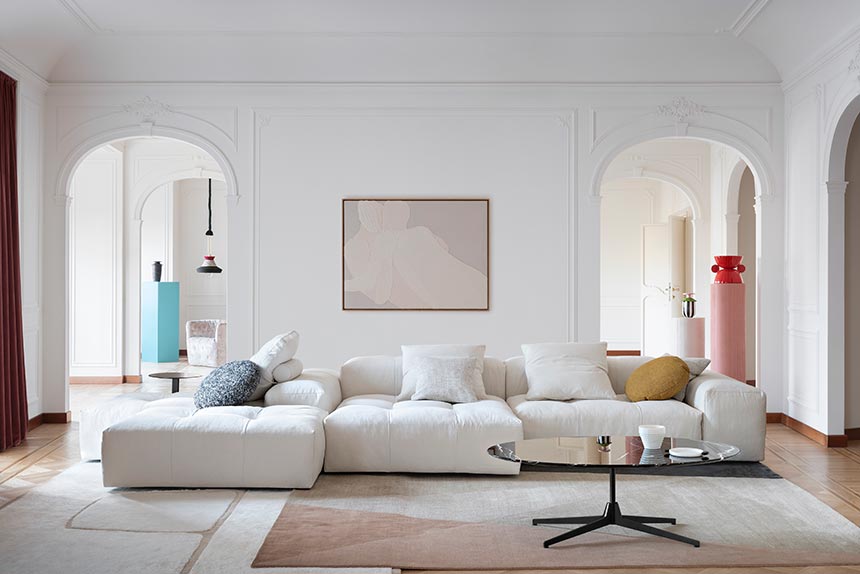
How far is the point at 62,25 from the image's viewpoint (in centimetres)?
649

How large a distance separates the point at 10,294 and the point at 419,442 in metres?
3.29

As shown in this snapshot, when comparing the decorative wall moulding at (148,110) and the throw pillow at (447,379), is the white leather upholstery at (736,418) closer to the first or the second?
the throw pillow at (447,379)

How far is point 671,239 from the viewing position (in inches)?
470

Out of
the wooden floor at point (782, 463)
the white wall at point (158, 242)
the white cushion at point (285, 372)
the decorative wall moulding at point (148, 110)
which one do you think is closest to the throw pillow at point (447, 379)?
the white cushion at point (285, 372)

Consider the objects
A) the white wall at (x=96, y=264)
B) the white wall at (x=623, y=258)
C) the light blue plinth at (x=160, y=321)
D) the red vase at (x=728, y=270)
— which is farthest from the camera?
the white wall at (x=623, y=258)

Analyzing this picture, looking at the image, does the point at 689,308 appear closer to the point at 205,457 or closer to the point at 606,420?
the point at 606,420

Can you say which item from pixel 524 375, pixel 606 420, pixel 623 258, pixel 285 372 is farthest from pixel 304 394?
pixel 623 258

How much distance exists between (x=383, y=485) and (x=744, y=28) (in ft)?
15.1

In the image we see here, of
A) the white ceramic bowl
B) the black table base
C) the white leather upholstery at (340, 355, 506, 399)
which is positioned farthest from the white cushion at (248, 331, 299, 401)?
the white ceramic bowl

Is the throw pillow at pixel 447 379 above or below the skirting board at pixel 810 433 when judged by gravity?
above

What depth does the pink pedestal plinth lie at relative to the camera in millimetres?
7137

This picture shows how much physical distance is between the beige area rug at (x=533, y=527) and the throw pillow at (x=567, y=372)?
72cm

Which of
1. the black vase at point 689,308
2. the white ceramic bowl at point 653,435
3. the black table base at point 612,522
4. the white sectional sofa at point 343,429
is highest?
the black vase at point 689,308

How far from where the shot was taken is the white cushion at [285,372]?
564 centimetres
